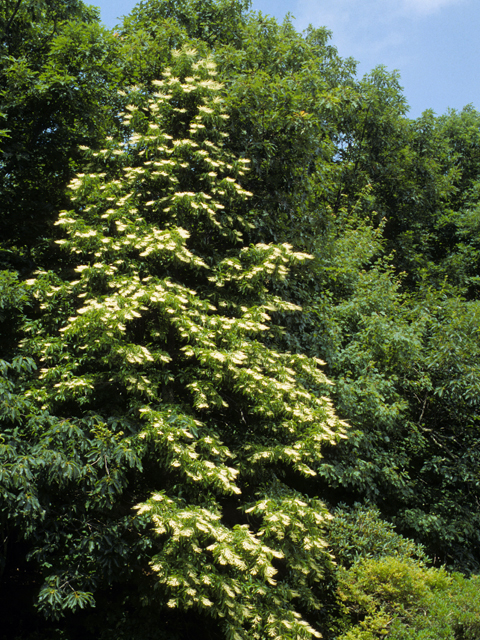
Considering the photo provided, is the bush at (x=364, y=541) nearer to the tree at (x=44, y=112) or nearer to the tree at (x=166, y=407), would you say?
the tree at (x=166, y=407)

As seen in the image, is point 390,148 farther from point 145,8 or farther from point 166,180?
point 166,180

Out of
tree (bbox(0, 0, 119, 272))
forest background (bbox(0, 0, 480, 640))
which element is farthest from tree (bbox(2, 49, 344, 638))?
tree (bbox(0, 0, 119, 272))

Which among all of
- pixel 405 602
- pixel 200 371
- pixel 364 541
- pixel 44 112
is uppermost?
pixel 44 112

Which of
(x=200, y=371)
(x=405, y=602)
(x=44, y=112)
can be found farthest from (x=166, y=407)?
(x=44, y=112)

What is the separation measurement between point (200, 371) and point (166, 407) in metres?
0.54

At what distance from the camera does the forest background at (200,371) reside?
15.1 feet

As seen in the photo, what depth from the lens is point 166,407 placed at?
16.8 feet

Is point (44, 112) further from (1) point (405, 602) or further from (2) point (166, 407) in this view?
(1) point (405, 602)

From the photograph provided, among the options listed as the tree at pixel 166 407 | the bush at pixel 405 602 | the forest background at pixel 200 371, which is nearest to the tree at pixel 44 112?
the forest background at pixel 200 371

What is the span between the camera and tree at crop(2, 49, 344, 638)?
173 inches

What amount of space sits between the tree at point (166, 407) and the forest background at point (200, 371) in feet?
0.12

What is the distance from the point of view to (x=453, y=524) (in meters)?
7.82

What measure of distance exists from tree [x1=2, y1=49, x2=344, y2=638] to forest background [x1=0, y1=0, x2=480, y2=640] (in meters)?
0.04

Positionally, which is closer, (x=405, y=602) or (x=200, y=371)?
(x=200, y=371)
